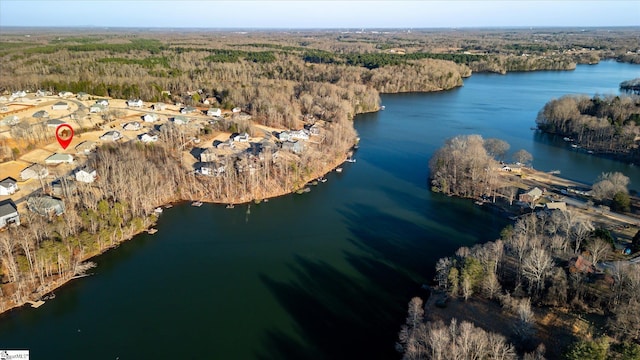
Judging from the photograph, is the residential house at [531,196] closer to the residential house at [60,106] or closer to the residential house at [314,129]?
the residential house at [314,129]

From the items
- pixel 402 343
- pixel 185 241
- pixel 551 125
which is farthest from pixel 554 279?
pixel 551 125

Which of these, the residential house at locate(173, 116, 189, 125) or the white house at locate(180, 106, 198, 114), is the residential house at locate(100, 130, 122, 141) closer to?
the residential house at locate(173, 116, 189, 125)

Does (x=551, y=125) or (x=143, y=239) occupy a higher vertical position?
(x=551, y=125)

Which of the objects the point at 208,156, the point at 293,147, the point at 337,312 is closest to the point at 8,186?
the point at 208,156

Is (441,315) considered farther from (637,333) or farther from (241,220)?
(241,220)

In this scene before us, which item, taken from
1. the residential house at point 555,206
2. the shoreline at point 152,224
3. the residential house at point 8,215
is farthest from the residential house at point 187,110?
the residential house at point 555,206

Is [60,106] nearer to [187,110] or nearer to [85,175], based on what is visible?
[187,110]
